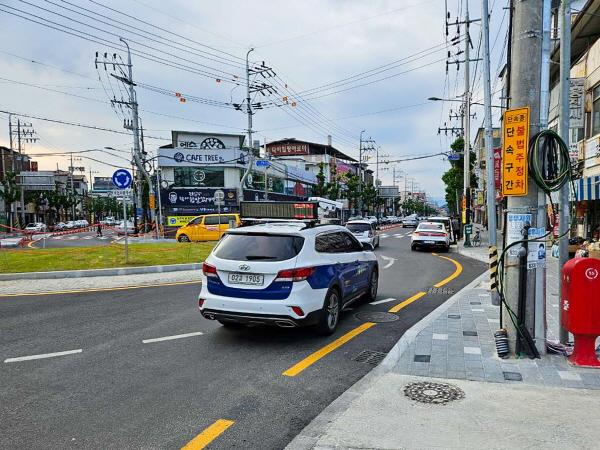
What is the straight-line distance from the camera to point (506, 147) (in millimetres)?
5375

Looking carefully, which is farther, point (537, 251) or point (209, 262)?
point (209, 262)

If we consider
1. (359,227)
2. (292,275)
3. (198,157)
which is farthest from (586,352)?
(198,157)

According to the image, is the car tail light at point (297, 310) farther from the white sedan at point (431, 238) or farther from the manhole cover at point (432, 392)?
the white sedan at point (431, 238)

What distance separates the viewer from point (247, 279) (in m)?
6.16

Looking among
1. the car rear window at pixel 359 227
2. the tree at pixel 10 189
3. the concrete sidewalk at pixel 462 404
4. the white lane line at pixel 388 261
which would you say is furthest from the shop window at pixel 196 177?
the concrete sidewalk at pixel 462 404

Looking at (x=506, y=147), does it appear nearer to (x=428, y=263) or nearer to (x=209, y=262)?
(x=209, y=262)

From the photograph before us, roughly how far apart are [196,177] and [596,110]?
126ft

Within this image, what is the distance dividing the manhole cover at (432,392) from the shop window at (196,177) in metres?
44.6

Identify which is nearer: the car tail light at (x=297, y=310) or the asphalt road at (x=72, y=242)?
the car tail light at (x=297, y=310)

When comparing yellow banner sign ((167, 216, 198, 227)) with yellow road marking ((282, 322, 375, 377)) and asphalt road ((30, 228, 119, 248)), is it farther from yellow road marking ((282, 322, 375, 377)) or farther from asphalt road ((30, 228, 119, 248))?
yellow road marking ((282, 322, 375, 377))

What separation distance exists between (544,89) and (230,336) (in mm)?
5450

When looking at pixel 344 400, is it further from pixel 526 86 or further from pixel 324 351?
pixel 526 86

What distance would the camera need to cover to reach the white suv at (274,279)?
6000 mm

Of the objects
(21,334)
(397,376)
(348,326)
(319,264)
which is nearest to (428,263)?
(348,326)
